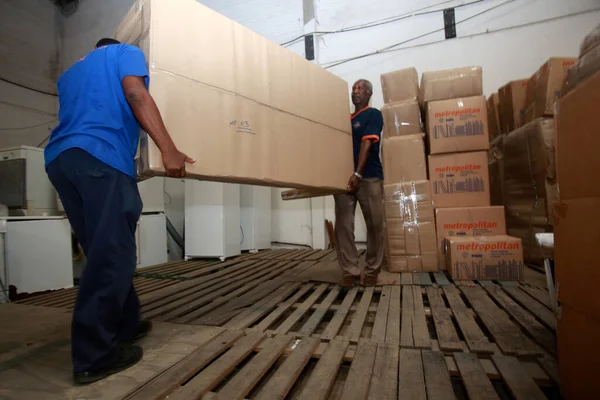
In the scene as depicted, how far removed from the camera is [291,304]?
1.66m

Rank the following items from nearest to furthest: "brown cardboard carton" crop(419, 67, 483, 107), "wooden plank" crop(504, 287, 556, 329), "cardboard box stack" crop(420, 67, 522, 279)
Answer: "wooden plank" crop(504, 287, 556, 329) → "cardboard box stack" crop(420, 67, 522, 279) → "brown cardboard carton" crop(419, 67, 483, 107)

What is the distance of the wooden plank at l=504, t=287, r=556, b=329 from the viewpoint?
1.29 m

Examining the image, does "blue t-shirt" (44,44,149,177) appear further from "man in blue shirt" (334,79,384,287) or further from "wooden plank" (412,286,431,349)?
"man in blue shirt" (334,79,384,287)

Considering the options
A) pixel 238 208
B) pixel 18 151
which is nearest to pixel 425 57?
pixel 238 208

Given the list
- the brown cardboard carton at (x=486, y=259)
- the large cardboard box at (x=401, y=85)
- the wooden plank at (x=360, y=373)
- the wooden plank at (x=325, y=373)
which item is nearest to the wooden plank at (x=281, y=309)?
Result: the wooden plank at (x=325, y=373)

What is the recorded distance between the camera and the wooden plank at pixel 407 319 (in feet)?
3.78

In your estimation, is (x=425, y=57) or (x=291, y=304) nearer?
(x=291, y=304)

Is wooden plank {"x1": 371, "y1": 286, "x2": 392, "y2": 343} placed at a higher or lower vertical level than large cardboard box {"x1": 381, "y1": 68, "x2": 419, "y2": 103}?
lower

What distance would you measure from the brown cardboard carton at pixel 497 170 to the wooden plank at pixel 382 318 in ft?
5.93

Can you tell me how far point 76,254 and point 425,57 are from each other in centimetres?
421

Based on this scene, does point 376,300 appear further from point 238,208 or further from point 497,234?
point 238,208

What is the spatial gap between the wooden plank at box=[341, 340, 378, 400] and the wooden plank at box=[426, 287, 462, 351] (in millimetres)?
273

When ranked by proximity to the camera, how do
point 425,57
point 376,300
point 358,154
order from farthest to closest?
point 425,57, point 358,154, point 376,300

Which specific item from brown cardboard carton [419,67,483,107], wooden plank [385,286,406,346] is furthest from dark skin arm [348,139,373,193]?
brown cardboard carton [419,67,483,107]
